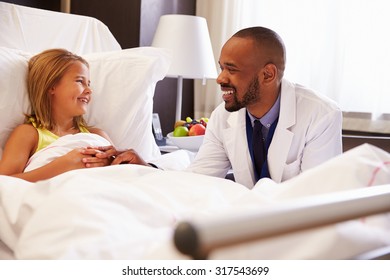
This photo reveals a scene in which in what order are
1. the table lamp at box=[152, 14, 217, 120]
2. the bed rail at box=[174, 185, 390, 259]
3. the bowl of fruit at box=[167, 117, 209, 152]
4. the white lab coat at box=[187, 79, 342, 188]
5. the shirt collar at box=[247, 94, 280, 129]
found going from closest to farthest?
the bed rail at box=[174, 185, 390, 259] < the white lab coat at box=[187, 79, 342, 188] < the shirt collar at box=[247, 94, 280, 129] < the bowl of fruit at box=[167, 117, 209, 152] < the table lamp at box=[152, 14, 217, 120]

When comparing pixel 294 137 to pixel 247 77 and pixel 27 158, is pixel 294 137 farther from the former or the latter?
pixel 27 158

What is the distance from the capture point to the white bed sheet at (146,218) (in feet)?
2.76

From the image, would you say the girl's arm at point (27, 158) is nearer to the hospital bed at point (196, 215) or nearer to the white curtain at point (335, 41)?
the hospital bed at point (196, 215)

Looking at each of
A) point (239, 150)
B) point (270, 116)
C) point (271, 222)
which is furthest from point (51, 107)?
point (271, 222)

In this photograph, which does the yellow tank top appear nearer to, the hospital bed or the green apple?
the hospital bed

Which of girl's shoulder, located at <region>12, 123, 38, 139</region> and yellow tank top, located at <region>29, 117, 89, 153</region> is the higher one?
girl's shoulder, located at <region>12, 123, 38, 139</region>

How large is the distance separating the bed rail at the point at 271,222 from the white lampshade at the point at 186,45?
2.46m

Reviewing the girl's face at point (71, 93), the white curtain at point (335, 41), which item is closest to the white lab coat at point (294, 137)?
the girl's face at point (71, 93)

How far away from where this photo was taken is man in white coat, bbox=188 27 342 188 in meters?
2.00

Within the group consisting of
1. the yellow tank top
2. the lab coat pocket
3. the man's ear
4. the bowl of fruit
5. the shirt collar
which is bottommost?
the bowl of fruit

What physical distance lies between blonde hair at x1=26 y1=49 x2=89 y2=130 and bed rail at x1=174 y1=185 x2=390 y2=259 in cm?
161

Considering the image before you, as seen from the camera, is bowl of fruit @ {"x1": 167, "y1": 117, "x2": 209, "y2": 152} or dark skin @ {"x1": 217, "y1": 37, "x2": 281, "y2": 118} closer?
dark skin @ {"x1": 217, "y1": 37, "x2": 281, "y2": 118}

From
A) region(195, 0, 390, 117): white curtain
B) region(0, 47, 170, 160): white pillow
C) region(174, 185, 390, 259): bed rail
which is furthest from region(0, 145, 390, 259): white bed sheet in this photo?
region(195, 0, 390, 117): white curtain
